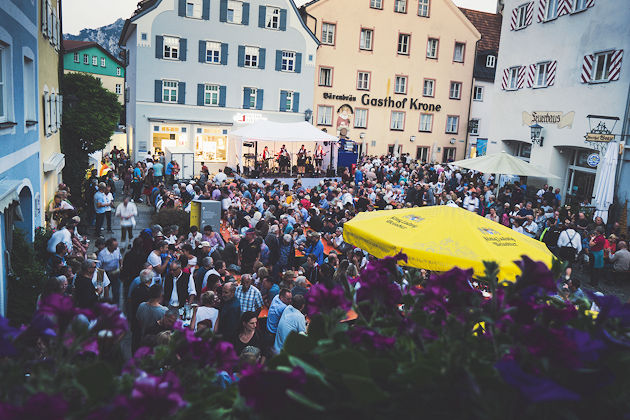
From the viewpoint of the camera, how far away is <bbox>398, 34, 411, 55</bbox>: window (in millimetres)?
37062

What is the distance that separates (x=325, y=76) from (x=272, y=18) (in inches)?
225

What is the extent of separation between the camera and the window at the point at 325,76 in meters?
35.6

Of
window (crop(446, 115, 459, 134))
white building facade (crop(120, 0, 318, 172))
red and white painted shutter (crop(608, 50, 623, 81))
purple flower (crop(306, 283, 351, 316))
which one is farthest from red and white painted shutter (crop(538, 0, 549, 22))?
purple flower (crop(306, 283, 351, 316))

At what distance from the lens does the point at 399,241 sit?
265 inches

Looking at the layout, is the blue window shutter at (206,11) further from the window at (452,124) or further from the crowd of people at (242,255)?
the window at (452,124)

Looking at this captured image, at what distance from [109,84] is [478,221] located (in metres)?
71.0

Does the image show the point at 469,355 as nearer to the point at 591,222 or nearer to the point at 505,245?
the point at 505,245

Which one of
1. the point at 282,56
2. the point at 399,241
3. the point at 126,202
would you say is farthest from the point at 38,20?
the point at 282,56

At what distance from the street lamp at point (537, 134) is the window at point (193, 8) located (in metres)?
20.6

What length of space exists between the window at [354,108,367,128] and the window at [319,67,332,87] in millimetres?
3030

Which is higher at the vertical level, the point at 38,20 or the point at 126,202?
the point at 38,20

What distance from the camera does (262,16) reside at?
1257 inches

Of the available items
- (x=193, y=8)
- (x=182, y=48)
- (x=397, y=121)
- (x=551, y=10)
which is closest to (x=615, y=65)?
(x=551, y=10)

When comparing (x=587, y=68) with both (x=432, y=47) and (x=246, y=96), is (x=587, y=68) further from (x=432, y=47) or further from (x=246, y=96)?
(x=246, y=96)
